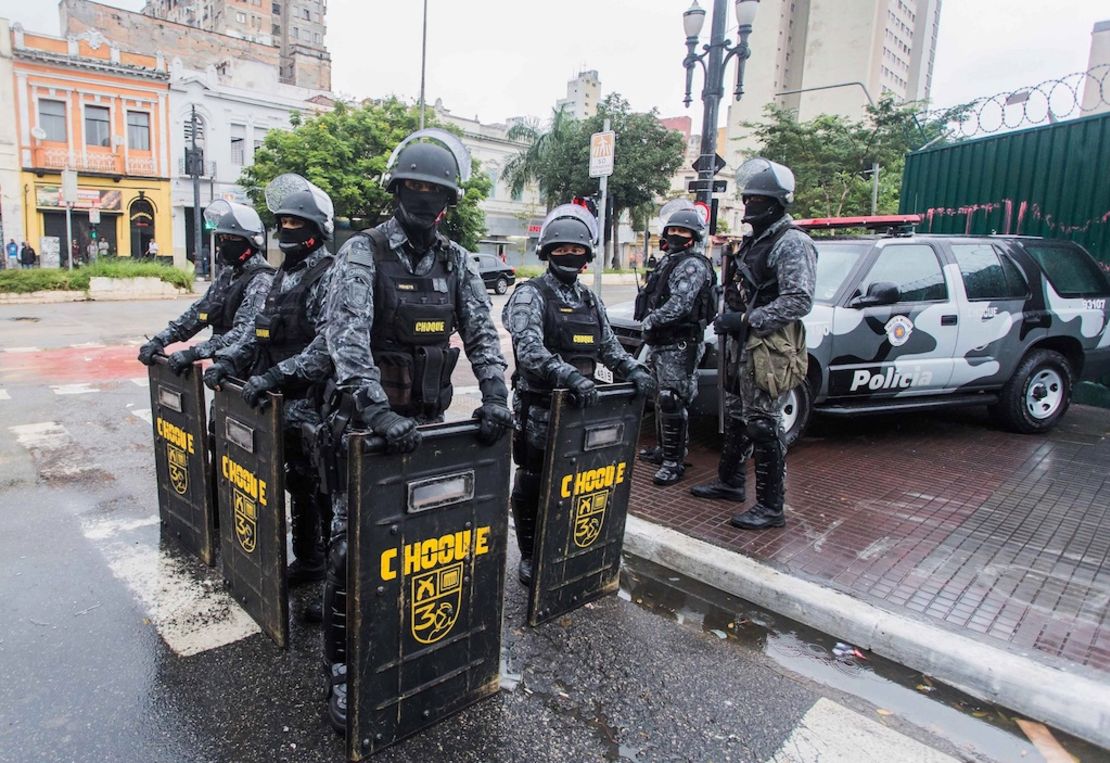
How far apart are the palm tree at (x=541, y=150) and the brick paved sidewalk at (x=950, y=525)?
34.5 meters

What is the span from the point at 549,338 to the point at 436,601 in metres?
1.54

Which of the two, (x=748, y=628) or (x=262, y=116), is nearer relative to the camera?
(x=748, y=628)

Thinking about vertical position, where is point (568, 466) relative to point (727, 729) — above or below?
above

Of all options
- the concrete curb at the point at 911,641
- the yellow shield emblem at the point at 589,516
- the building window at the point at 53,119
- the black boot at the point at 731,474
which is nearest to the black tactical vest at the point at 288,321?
the yellow shield emblem at the point at 589,516

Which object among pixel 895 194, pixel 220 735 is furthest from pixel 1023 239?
pixel 895 194

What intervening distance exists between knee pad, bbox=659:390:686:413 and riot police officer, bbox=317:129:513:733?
2.33 metres

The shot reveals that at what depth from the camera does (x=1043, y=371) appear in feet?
22.3

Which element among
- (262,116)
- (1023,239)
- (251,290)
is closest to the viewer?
(251,290)

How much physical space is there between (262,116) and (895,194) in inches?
1202

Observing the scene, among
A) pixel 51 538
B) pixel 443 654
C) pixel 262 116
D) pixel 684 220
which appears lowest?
pixel 51 538

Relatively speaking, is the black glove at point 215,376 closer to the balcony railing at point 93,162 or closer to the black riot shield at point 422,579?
the black riot shield at point 422,579

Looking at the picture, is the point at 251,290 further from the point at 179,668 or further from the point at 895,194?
the point at 895,194

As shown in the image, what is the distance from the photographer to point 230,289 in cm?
420

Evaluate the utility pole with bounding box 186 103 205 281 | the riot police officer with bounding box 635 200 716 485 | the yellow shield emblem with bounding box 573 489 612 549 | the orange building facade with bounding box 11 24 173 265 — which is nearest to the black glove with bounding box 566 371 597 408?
the yellow shield emblem with bounding box 573 489 612 549
